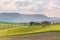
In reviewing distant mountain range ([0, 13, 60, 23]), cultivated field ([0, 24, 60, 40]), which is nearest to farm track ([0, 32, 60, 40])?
→ cultivated field ([0, 24, 60, 40])

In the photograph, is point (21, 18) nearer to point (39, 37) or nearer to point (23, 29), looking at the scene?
point (23, 29)

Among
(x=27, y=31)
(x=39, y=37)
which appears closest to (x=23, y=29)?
(x=27, y=31)

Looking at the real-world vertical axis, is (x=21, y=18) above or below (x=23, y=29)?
above

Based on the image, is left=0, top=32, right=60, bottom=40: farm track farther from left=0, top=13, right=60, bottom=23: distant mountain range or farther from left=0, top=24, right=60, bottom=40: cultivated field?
left=0, top=13, right=60, bottom=23: distant mountain range

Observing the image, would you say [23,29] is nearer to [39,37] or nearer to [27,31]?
[27,31]

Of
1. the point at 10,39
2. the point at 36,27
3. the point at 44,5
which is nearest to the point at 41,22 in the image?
the point at 36,27

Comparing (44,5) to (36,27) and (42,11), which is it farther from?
(36,27)

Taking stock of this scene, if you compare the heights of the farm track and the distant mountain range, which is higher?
the distant mountain range

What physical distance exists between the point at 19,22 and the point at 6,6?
218 mm

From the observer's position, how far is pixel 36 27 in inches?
60.8

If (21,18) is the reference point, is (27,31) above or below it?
below

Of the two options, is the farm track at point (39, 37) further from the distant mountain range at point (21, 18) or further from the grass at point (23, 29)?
the distant mountain range at point (21, 18)

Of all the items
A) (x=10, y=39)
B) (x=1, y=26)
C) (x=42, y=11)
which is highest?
(x=42, y=11)

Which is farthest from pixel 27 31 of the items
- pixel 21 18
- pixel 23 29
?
pixel 21 18
